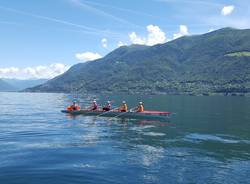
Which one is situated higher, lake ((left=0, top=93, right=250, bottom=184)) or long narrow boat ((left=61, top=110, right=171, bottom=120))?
long narrow boat ((left=61, top=110, right=171, bottom=120))

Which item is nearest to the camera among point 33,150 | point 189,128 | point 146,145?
point 33,150

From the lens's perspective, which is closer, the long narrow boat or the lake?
the lake

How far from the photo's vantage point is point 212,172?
2809 centimetres

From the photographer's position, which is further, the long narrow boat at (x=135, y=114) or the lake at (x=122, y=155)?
the long narrow boat at (x=135, y=114)

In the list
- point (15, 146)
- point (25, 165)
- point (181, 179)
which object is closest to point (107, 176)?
point (181, 179)

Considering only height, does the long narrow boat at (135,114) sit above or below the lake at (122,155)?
above

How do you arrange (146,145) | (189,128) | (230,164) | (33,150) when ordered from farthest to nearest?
(189,128), (146,145), (33,150), (230,164)

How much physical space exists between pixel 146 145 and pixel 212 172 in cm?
1262

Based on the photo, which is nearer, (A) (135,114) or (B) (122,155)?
(B) (122,155)

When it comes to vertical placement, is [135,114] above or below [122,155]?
above

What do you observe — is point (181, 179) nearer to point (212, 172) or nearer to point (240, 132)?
point (212, 172)

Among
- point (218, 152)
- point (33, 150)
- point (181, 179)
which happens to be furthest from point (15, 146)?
point (218, 152)

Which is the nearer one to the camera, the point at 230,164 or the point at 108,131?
the point at 230,164

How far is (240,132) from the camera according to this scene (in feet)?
174
